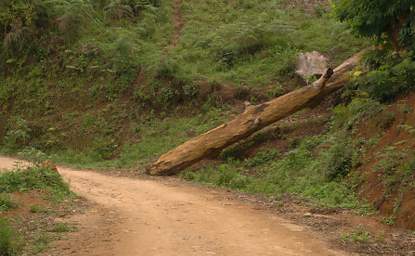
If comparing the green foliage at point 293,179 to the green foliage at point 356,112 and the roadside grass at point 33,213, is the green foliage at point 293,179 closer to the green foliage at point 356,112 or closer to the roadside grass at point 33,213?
the green foliage at point 356,112

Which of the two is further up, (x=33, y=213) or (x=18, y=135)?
(x=33, y=213)

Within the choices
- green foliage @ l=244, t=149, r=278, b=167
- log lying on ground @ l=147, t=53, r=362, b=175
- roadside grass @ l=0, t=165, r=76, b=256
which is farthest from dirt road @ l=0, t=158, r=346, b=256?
log lying on ground @ l=147, t=53, r=362, b=175

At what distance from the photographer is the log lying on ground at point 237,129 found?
1733cm

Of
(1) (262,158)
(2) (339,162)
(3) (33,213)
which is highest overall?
(2) (339,162)

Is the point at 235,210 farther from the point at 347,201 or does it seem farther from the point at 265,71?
the point at 265,71

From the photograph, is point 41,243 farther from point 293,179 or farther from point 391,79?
point 391,79

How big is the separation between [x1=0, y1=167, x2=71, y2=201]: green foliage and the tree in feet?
26.7

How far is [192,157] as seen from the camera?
17.3 m

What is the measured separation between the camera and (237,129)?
17328 millimetres

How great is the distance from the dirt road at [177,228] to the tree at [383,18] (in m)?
5.21

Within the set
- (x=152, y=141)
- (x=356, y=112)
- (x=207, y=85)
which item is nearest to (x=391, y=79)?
(x=356, y=112)

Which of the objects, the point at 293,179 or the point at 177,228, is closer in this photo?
the point at 177,228

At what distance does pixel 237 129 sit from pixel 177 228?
7632 millimetres

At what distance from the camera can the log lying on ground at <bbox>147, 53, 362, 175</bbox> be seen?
17328mm
